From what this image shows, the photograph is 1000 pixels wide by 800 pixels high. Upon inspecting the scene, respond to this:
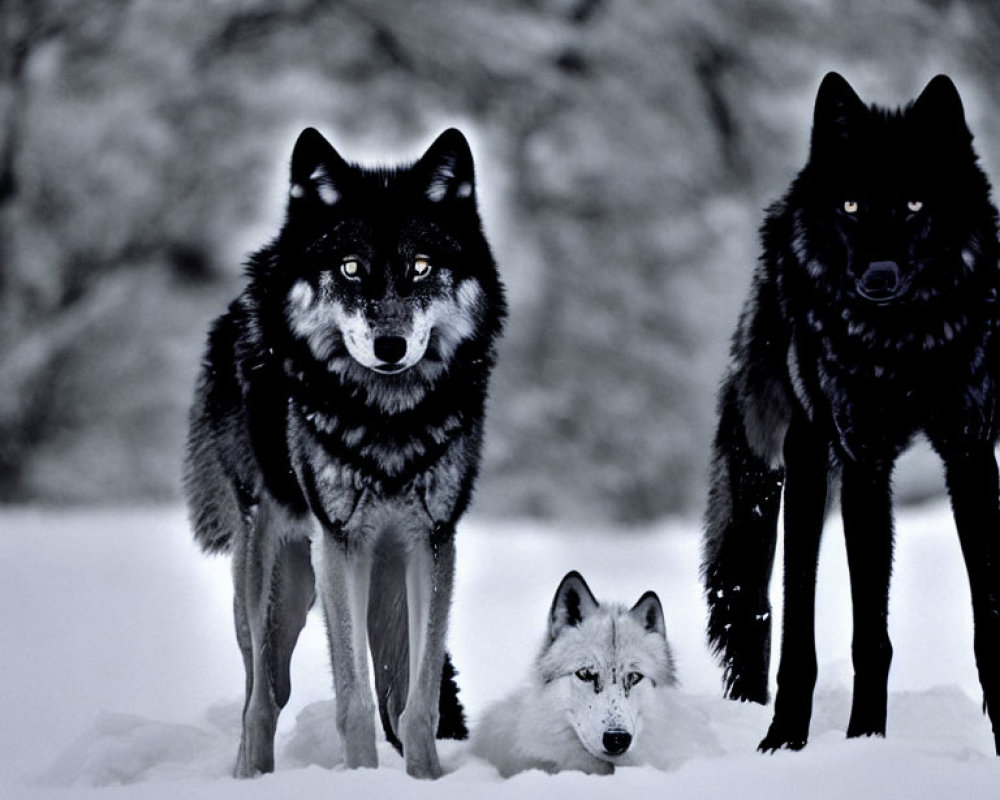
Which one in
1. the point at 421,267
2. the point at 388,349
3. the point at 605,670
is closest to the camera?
the point at 388,349

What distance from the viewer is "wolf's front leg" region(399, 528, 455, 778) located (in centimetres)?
267

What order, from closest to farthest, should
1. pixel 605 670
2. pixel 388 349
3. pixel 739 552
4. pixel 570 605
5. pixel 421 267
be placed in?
pixel 388 349, pixel 421 267, pixel 605 670, pixel 570 605, pixel 739 552

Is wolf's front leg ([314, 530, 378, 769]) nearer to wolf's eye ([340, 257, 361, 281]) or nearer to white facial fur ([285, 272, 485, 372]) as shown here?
white facial fur ([285, 272, 485, 372])

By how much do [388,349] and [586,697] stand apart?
2.72ft

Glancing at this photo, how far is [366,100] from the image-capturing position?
141 inches

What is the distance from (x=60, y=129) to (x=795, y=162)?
2.00 metres

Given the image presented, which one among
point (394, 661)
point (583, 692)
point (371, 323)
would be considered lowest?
point (583, 692)

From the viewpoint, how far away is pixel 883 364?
276 centimetres

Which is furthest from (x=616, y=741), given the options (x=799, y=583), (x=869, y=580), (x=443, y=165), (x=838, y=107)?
(x=838, y=107)

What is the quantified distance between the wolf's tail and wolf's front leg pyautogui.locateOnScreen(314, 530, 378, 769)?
0.16 m

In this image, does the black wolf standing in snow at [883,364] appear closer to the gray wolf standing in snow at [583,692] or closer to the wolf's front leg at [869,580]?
the wolf's front leg at [869,580]

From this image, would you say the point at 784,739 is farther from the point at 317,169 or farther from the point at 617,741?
the point at 317,169

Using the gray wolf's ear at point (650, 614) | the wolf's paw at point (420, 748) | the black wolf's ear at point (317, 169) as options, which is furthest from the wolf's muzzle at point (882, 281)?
the wolf's paw at point (420, 748)

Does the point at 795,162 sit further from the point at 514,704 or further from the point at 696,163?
the point at 514,704
